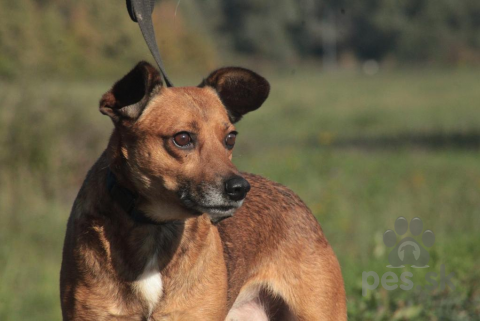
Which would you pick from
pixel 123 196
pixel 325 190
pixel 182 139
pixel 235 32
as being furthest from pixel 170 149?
pixel 235 32

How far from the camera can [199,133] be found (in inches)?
162

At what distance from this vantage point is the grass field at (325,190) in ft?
25.0

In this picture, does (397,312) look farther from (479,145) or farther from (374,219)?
(479,145)

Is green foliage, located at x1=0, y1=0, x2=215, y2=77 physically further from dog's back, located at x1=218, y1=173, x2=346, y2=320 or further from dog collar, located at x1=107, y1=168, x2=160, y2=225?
dog collar, located at x1=107, y1=168, x2=160, y2=225

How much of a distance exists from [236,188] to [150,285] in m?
0.70

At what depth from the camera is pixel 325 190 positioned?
44.1ft

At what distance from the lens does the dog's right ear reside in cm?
400

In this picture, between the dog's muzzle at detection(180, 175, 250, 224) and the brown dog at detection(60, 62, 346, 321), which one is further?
the brown dog at detection(60, 62, 346, 321)

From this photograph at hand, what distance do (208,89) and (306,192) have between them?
8.59m

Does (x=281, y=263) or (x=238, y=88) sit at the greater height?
(x=238, y=88)

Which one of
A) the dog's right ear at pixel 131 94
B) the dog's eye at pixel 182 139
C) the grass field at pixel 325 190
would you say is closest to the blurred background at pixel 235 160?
the grass field at pixel 325 190

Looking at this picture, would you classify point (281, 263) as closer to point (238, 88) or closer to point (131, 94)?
point (238, 88)

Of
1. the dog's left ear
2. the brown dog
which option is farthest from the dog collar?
the dog's left ear

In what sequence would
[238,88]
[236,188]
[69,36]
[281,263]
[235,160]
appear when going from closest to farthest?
[236,188], [238,88], [281,263], [69,36], [235,160]
